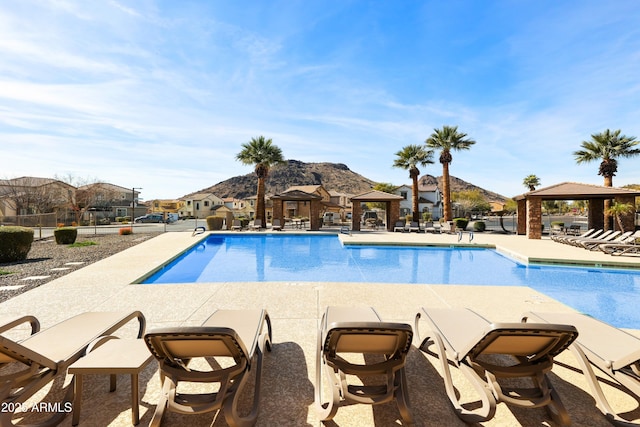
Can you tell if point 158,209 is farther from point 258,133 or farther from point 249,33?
point 249,33

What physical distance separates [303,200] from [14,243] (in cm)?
1541

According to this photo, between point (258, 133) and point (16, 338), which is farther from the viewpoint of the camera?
point (258, 133)

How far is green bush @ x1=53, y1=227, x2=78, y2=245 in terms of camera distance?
13.9m

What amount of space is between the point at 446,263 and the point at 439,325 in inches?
376

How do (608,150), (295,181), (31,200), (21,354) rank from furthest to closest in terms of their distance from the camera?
(295,181) < (31,200) < (608,150) < (21,354)

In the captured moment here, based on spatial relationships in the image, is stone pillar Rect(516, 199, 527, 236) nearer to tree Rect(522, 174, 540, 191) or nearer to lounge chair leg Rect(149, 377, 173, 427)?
lounge chair leg Rect(149, 377, 173, 427)

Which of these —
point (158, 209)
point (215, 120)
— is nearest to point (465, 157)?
point (215, 120)

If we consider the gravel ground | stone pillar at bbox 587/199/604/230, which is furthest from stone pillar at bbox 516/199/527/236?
the gravel ground

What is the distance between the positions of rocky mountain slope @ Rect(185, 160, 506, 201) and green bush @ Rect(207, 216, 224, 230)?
98.3 metres

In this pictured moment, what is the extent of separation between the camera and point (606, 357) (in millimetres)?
2660

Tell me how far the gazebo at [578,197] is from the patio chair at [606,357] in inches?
707

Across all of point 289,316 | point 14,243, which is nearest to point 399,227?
point 289,316

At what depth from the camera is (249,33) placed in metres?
11.8

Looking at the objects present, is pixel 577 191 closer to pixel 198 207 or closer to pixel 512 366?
pixel 512 366
